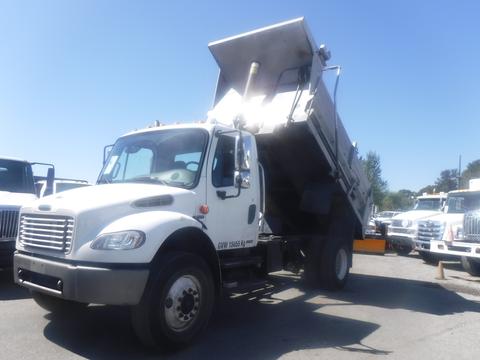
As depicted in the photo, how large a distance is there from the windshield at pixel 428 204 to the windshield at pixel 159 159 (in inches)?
560

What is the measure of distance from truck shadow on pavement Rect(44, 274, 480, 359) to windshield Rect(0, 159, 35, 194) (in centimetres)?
375

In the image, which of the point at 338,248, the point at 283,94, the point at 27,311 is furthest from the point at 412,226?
the point at 27,311

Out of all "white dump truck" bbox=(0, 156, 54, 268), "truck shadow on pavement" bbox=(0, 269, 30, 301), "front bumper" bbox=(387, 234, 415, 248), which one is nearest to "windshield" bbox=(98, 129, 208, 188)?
"white dump truck" bbox=(0, 156, 54, 268)

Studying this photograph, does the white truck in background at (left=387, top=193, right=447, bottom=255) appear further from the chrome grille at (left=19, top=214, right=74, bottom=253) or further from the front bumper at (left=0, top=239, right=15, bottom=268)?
the chrome grille at (left=19, top=214, right=74, bottom=253)

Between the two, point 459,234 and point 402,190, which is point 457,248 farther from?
point 402,190

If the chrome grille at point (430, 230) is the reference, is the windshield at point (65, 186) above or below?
above

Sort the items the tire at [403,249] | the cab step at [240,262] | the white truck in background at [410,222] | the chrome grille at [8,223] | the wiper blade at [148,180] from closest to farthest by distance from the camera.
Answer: the wiper blade at [148,180] < the cab step at [240,262] < the chrome grille at [8,223] < the white truck in background at [410,222] < the tire at [403,249]

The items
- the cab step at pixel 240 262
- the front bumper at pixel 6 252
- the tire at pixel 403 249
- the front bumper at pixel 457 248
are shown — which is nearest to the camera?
the cab step at pixel 240 262

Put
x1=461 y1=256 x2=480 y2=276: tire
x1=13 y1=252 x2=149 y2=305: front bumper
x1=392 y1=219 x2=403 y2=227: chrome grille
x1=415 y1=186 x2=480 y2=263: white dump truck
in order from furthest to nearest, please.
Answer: x1=392 y1=219 x2=403 y2=227: chrome grille < x1=415 y1=186 x2=480 y2=263: white dump truck < x1=461 y1=256 x2=480 y2=276: tire < x1=13 y1=252 x2=149 y2=305: front bumper

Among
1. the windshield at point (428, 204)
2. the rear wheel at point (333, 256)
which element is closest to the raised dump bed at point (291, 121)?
the rear wheel at point (333, 256)

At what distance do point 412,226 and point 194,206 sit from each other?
13026 mm

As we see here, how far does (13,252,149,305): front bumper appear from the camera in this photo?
4.04 metres

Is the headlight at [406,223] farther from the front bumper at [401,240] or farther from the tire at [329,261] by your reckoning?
the tire at [329,261]

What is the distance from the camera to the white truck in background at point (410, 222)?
631 inches
